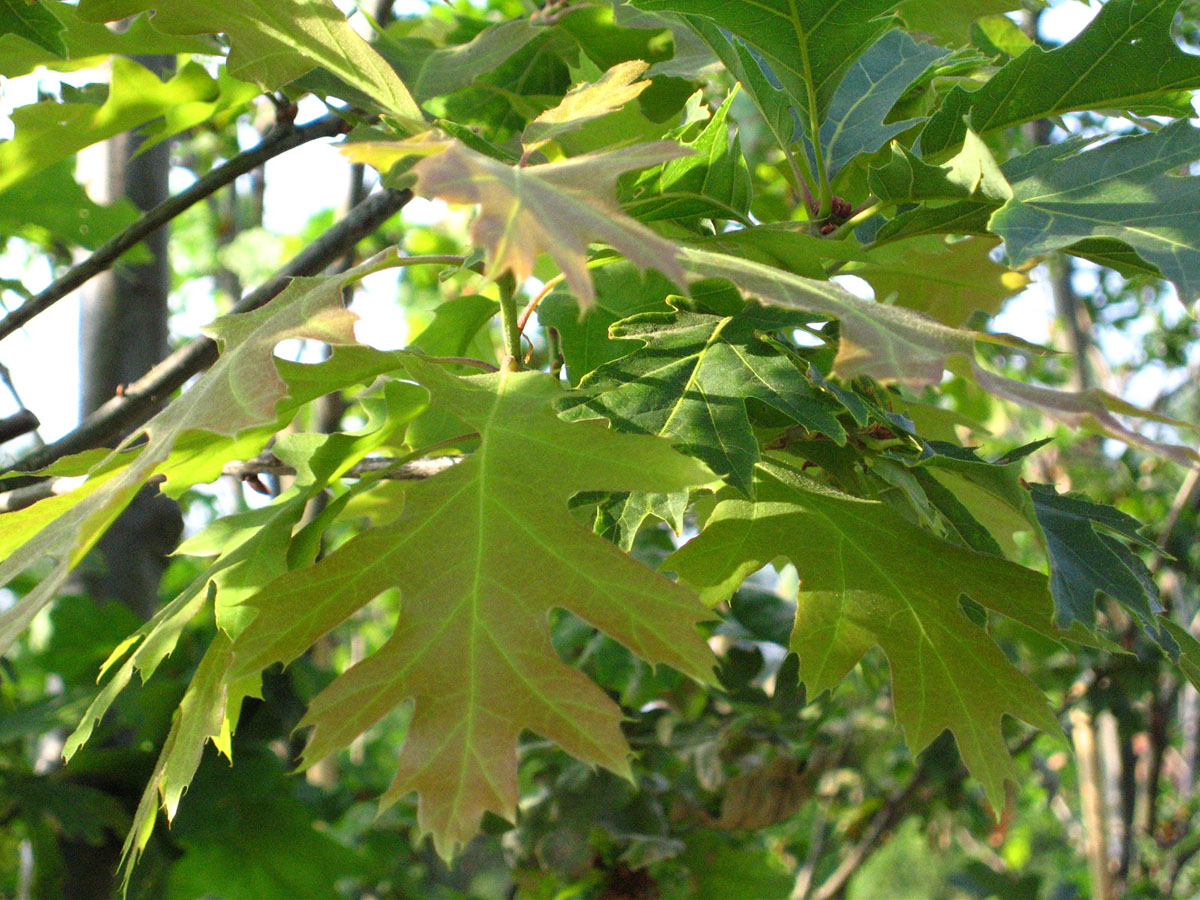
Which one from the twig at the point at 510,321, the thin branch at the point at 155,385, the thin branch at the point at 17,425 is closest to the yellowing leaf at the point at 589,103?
the twig at the point at 510,321

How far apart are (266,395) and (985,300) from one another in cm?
51

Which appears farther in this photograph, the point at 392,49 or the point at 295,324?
the point at 392,49

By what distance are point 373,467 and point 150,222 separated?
0.43 metres

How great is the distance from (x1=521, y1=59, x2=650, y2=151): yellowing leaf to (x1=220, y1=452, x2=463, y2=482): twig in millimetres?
267

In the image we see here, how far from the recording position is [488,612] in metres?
0.63

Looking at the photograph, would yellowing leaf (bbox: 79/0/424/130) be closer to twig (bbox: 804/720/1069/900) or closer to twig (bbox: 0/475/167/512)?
twig (bbox: 0/475/167/512)

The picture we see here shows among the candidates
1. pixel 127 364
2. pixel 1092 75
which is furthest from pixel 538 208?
pixel 127 364

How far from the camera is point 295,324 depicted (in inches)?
25.3

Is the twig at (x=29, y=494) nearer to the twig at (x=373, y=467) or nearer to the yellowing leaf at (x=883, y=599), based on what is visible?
the twig at (x=373, y=467)

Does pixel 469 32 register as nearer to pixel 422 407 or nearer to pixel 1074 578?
pixel 422 407

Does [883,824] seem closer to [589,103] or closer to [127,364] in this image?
[127,364]

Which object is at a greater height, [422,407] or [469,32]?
[469,32]

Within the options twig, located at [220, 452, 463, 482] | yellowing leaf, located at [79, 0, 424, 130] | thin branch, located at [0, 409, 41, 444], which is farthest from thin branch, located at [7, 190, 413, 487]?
yellowing leaf, located at [79, 0, 424, 130]

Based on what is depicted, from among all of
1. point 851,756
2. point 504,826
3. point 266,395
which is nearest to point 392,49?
point 266,395
